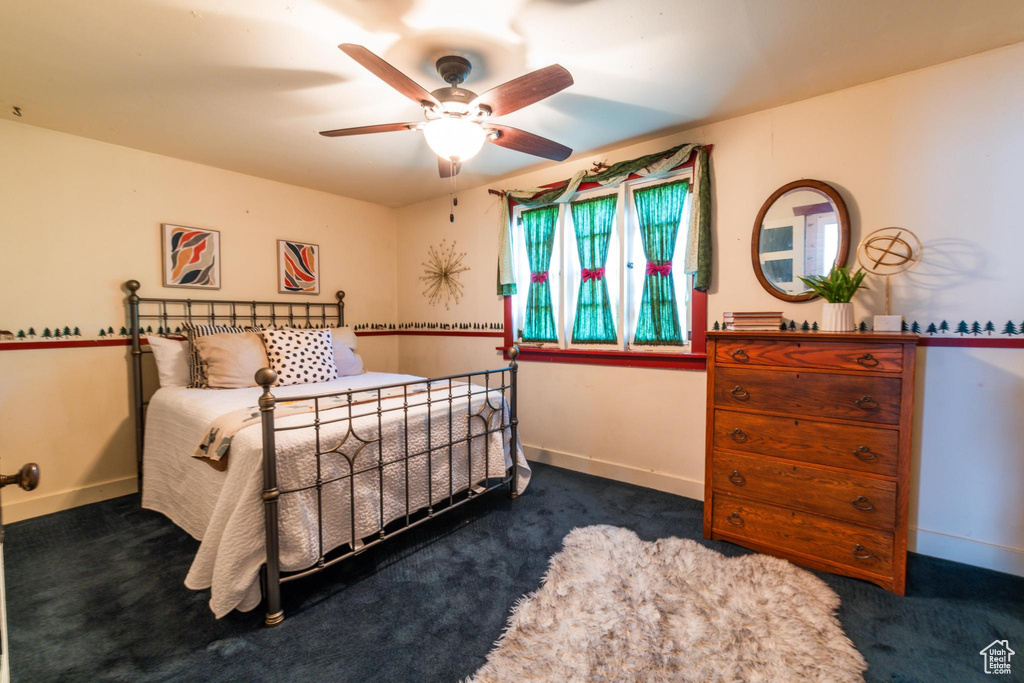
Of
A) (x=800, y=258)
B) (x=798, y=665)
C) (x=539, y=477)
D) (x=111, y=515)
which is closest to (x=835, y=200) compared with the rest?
(x=800, y=258)

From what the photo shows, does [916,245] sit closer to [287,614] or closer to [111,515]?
[287,614]

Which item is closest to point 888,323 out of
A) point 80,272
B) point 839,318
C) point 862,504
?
point 839,318

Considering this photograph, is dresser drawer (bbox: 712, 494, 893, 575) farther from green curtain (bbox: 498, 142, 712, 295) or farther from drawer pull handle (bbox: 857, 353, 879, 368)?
green curtain (bbox: 498, 142, 712, 295)

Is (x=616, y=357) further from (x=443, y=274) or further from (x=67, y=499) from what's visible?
(x=67, y=499)

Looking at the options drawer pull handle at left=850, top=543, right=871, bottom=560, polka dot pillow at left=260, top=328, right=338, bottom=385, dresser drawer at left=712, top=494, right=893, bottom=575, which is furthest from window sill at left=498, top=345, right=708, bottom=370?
polka dot pillow at left=260, top=328, right=338, bottom=385

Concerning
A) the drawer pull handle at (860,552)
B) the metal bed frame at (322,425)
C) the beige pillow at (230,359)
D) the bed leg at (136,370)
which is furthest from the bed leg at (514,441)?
the bed leg at (136,370)

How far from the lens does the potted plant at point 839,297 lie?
2055mm

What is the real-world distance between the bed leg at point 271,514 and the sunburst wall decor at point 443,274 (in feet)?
8.09

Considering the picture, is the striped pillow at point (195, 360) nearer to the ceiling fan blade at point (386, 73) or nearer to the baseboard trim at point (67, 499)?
the baseboard trim at point (67, 499)

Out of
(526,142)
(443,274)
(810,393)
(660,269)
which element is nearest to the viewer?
(810,393)

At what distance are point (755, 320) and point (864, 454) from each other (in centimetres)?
78

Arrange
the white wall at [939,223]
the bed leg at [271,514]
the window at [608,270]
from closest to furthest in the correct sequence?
the bed leg at [271,514] → the white wall at [939,223] → the window at [608,270]

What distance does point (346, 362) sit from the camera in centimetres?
338

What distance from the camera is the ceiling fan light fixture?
188 centimetres
